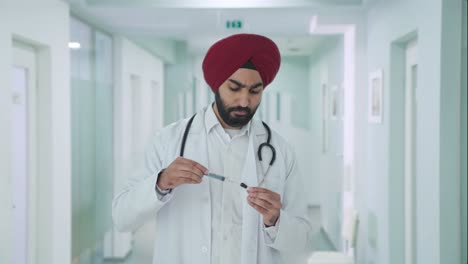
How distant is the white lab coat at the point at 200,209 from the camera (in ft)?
6.11

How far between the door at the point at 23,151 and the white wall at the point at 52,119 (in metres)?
0.08

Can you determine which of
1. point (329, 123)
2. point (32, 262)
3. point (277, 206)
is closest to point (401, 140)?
point (329, 123)

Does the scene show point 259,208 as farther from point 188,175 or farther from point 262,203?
point 188,175

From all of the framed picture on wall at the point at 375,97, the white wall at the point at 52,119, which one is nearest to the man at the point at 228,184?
the white wall at the point at 52,119

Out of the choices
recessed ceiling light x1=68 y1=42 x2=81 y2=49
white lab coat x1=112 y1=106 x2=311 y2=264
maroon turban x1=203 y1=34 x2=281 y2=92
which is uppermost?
recessed ceiling light x1=68 y1=42 x2=81 y2=49

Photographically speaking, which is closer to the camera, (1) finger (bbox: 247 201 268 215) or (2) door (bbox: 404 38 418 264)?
(1) finger (bbox: 247 201 268 215)

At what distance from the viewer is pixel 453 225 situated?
2746mm

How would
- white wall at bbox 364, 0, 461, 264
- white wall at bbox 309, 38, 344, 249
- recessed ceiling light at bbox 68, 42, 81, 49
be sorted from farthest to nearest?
1. white wall at bbox 309, 38, 344, 249
2. recessed ceiling light at bbox 68, 42, 81, 49
3. white wall at bbox 364, 0, 461, 264

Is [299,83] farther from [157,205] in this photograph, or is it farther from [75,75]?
[157,205]

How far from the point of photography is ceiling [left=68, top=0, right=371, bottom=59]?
434 cm

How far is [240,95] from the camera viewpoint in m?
1.88

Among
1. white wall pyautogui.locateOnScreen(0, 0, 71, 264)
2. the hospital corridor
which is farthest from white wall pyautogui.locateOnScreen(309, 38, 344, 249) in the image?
white wall pyautogui.locateOnScreen(0, 0, 71, 264)

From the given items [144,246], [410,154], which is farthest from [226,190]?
[144,246]

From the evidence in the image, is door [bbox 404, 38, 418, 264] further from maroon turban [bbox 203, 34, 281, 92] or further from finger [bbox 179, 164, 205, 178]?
finger [bbox 179, 164, 205, 178]
